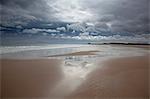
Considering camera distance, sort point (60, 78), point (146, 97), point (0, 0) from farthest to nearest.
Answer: point (0, 0) < point (60, 78) < point (146, 97)

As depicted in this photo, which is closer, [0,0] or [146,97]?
[146,97]

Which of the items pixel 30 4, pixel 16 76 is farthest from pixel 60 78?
pixel 30 4

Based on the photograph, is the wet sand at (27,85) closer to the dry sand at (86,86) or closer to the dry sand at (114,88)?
the dry sand at (86,86)

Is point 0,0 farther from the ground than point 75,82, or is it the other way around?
point 0,0

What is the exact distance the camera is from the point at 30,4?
664 centimetres

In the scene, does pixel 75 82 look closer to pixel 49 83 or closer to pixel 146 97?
pixel 49 83

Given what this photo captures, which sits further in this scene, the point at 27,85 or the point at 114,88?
the point at 27,85

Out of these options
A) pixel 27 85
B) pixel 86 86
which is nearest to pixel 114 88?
pixel 86 86

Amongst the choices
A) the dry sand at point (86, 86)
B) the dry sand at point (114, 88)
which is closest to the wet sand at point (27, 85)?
the dry sand at point (86, 86)

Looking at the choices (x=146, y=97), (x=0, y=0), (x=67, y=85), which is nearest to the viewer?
(x=146, y=97)

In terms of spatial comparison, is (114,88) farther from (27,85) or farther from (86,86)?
(27,85)

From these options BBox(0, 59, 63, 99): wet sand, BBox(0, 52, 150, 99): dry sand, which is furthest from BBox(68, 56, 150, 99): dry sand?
BBox(0, 59, 63, 99): wet sand

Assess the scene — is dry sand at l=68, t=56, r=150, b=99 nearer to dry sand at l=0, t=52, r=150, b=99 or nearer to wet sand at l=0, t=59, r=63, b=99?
dry sand at l=0, t=52, r=150, b=99

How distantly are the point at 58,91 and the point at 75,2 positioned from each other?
15.5 feet
